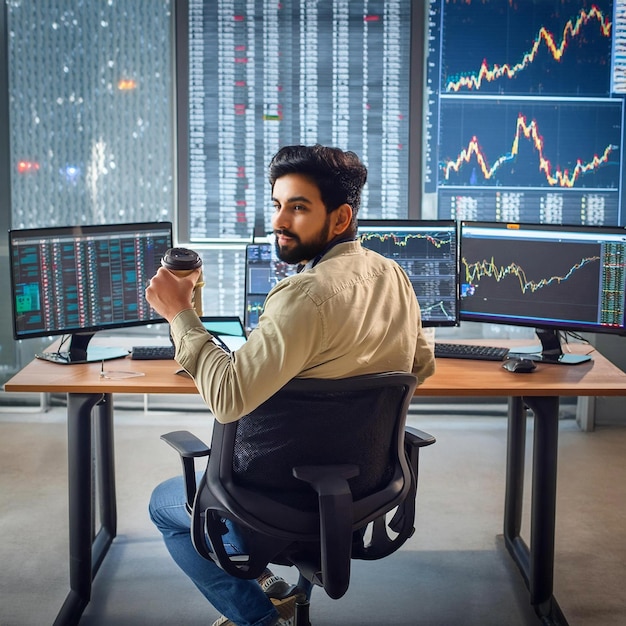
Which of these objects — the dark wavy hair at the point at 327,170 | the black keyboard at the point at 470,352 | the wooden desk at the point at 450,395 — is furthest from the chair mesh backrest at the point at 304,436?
the black keyboard at the point at 470,352

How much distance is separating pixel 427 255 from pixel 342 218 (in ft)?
3.87

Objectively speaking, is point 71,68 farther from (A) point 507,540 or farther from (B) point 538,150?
(A) point 507,540

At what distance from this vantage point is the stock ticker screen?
14.7 feet

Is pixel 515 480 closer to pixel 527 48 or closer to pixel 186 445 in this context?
pixel 186 445

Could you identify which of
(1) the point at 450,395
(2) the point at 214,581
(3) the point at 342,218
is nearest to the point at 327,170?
(3) the point at 342,218

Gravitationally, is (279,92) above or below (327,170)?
above

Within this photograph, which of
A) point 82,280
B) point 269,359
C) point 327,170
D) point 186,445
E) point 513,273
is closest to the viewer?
point 269,359

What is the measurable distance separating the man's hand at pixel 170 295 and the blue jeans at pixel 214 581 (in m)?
0.46

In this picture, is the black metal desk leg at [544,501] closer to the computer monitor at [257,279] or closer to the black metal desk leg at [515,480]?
the black metal desk leg at [515,480]

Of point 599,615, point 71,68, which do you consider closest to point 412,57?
point 71,68

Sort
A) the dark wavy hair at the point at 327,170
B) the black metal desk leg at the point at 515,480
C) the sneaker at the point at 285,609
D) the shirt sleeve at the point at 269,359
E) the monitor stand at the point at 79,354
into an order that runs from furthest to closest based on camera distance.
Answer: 1. the black metal desk leg at the point at 515,480
2. the monitor stand at the point at 79,354
3. the sneaker at the point at 285,609
4. the dark wavy hair at the point at 327,170
5. the shirt sleeve at the point at 269,359

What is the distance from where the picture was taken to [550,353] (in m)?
2.99

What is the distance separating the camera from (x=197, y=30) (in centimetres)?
451

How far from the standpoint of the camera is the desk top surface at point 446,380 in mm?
2596
